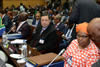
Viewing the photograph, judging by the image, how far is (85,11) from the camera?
233cm

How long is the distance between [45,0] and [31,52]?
17.5 m

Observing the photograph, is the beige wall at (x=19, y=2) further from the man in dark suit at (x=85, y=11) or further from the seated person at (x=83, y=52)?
the seated person at (x=83, y=52)

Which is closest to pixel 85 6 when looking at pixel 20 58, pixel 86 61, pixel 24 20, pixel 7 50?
pixel 86 61

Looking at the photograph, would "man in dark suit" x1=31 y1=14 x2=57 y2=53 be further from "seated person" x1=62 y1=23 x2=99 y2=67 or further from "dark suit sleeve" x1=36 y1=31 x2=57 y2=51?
"seated person" x1=62 y1=23 x2=99 y2=67

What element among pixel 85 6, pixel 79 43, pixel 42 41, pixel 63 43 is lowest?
pixel 63 43

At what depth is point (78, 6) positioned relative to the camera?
93.6 inches

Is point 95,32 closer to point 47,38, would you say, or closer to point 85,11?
point 85,11

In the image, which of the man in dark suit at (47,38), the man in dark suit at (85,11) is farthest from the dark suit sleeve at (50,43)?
the man in dark suit at (85,11)

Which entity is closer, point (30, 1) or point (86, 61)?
point (86, 61)

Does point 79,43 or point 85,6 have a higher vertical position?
point 85,6

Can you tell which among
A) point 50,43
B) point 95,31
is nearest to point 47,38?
point 50,43

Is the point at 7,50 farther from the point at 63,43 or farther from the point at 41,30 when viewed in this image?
the point at 63,43

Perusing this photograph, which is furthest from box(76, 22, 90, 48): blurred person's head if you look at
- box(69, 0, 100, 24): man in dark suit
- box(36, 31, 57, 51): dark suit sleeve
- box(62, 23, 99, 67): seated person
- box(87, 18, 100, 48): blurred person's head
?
box(36, 31, 57, 51): dark suit sleeve

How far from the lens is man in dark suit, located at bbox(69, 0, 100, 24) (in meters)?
2.22
